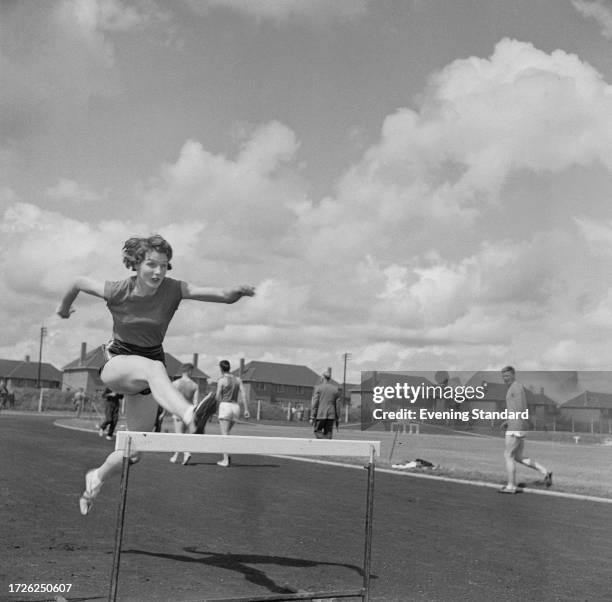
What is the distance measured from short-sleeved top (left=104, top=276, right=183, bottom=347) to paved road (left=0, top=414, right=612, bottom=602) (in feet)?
5.61

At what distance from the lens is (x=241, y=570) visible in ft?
19.7

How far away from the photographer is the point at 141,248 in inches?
195

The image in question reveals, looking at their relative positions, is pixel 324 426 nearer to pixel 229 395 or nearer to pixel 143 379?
pixel 229 395

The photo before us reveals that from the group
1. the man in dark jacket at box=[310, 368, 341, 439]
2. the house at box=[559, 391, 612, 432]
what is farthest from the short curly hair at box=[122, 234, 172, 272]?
the house at box=[559, 391, 612, 432]

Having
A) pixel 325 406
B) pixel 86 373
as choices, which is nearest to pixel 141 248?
pixel 325 406

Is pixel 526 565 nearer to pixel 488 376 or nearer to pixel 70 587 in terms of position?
pixel 70 587

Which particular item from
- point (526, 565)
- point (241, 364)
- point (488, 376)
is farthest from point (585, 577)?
point (241, 364)

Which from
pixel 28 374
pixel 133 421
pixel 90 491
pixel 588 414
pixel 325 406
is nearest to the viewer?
pixel 133 421

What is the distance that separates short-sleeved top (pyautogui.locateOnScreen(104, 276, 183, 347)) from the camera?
16.3ft

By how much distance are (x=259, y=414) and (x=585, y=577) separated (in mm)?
67522

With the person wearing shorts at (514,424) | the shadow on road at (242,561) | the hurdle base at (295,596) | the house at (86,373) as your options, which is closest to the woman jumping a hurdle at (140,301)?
the hurdle base at (295,596)

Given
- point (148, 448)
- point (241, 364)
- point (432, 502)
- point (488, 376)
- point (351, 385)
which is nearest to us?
point (148, 448)

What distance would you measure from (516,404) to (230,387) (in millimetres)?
5102

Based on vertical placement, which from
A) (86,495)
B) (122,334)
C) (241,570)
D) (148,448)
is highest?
(122,334)
